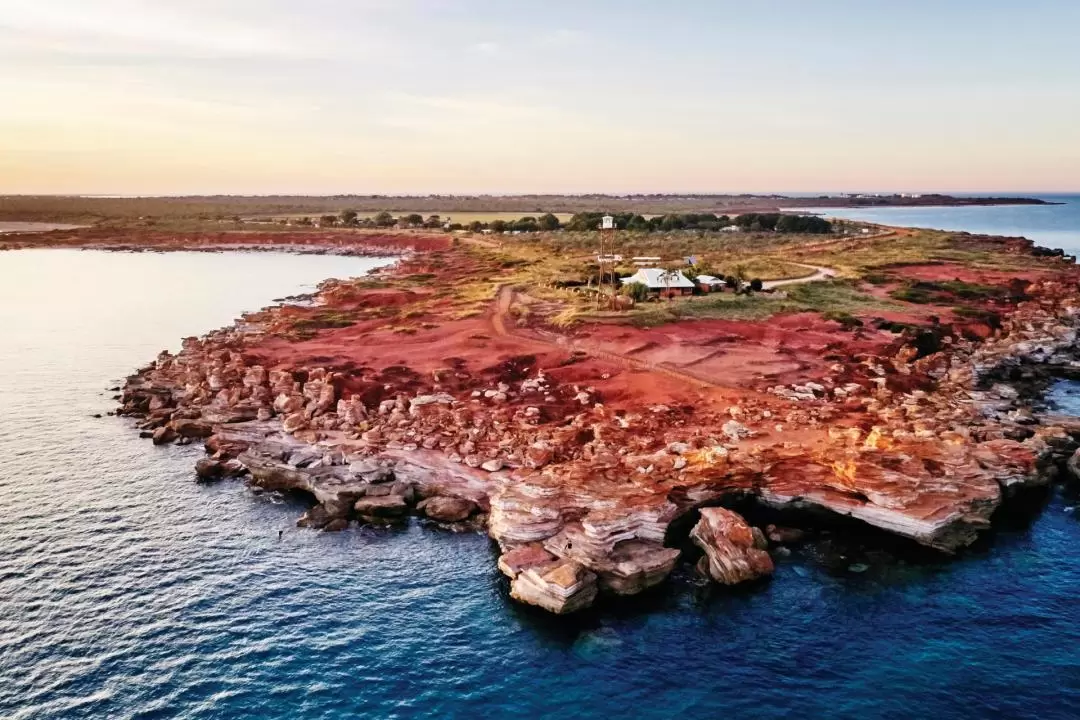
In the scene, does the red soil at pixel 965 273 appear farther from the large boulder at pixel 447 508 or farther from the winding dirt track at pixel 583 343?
the large boulder at pixel 447 508

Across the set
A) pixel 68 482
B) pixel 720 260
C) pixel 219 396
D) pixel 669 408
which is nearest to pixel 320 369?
pixel 219 396

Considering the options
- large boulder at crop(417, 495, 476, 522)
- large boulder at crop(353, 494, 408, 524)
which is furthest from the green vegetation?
large boulder at crop(353, 494, 408, 524)

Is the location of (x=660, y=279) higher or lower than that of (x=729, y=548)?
higher

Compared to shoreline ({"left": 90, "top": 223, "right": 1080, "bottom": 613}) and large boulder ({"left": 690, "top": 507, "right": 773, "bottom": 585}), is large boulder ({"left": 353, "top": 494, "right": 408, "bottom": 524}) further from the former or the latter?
large boulder ({"left": 690, "top": 507, "right": 773, "bottom": 585})

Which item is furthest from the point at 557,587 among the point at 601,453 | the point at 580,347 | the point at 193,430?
the point at 580,347

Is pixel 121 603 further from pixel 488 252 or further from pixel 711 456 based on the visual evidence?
pixel 488 252

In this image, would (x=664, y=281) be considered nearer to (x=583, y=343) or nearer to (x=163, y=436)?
(x=583, y=343)

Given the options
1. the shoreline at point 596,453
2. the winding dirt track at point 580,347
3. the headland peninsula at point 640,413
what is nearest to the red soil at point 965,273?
the headland peninsula at point 640,413
